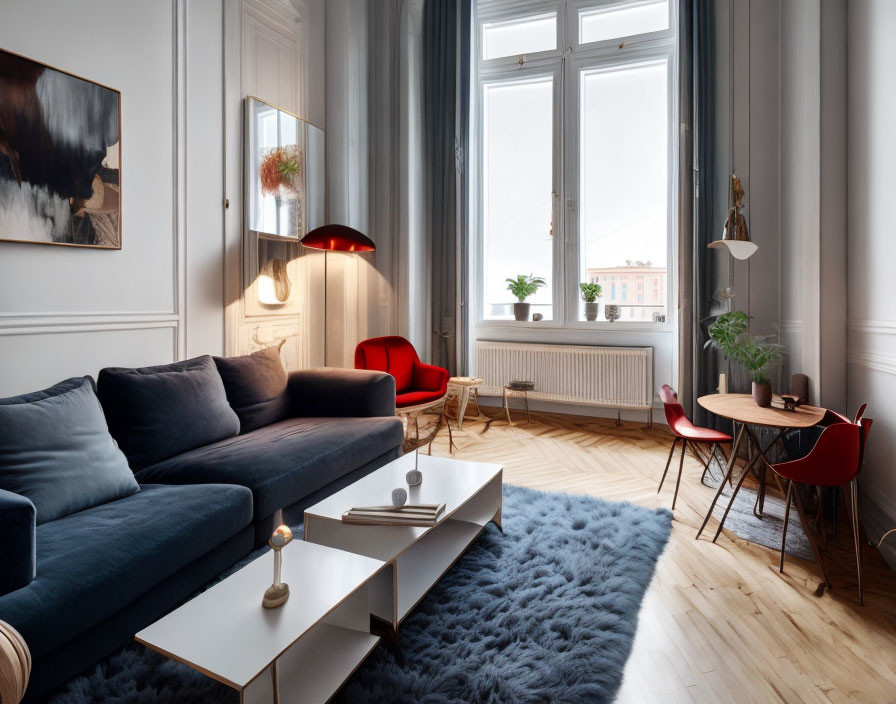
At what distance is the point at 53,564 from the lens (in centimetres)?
154

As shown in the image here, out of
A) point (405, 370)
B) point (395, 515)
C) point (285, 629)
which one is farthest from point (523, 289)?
point (285, 629)

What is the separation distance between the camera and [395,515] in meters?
1.95

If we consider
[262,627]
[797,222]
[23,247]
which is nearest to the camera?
[262,627]

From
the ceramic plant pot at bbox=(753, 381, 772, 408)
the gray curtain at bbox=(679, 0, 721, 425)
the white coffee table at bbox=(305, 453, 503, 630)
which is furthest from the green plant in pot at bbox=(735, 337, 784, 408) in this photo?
the white coffee table at bbox=(305, 453, 503, 630)

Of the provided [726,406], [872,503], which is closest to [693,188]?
[726,406]

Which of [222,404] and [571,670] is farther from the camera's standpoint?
[222,404]

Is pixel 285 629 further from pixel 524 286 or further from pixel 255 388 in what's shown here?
pixel 524 286

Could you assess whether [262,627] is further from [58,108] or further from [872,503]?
[872,503]

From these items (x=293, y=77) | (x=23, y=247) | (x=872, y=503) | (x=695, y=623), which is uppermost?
(x=293, y=77)

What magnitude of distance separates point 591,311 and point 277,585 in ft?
13.6

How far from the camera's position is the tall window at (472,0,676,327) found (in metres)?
4.89

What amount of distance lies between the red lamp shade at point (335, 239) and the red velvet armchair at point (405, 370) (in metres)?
0.74

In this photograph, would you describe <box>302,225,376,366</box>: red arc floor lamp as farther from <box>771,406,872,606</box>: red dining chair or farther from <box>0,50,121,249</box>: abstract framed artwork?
<box>771,406,872,606</box>: red dining chair

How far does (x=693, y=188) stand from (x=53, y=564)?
15.3 ft
